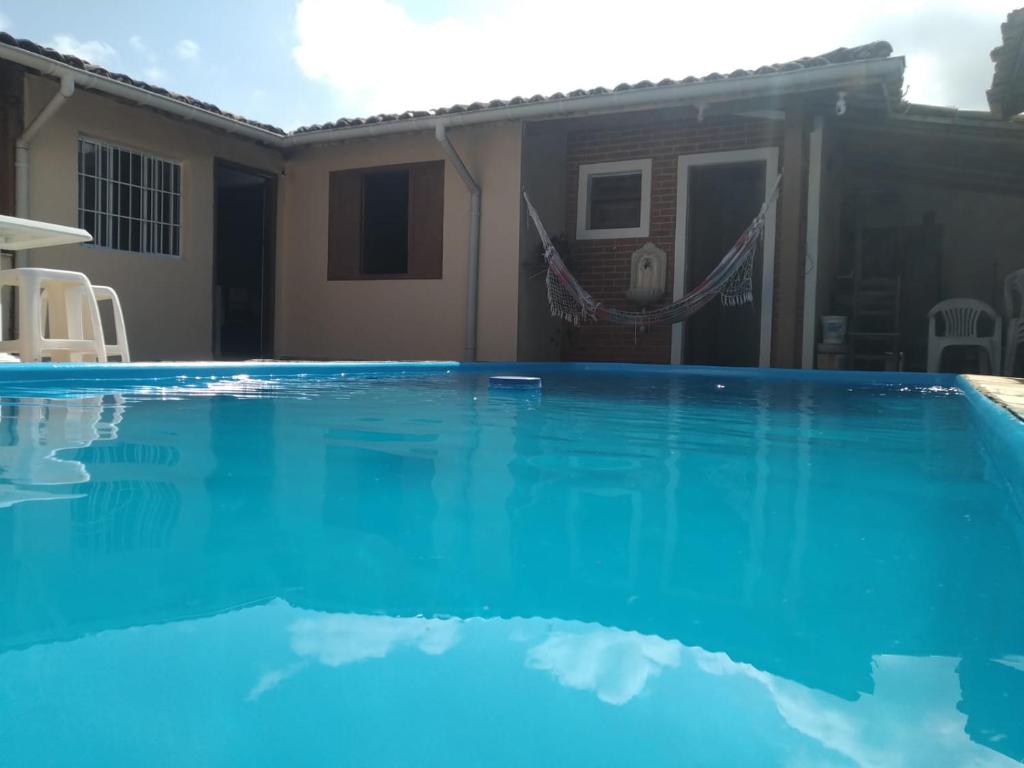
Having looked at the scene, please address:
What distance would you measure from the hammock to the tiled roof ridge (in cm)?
93

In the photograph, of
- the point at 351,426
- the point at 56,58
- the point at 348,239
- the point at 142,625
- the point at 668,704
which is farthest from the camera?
the point at 348,239

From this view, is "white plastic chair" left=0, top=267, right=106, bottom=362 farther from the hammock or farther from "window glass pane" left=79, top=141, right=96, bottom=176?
the hammock

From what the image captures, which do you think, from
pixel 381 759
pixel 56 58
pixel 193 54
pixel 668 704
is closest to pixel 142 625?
pixel 381 759

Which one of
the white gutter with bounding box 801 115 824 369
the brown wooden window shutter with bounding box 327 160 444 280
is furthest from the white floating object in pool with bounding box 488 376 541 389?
the brown wooden window shutter with bounding box 327 160 444 280

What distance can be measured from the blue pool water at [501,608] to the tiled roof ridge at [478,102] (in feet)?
14.0

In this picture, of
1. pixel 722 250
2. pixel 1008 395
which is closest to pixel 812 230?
pixel 722 250

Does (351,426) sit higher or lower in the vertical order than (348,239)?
lower

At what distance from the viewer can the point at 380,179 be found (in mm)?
8227

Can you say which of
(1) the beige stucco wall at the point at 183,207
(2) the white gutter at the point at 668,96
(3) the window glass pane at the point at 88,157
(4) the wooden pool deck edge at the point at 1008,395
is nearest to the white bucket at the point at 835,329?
(2) the white gutter at the point at 668,96

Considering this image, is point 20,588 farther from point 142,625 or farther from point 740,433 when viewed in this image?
point 740,433

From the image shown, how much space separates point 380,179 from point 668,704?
8.07 meters

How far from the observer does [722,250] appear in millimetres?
9219

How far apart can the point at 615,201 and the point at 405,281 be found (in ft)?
7.21

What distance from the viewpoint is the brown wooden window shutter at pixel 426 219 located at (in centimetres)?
754
